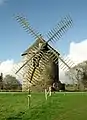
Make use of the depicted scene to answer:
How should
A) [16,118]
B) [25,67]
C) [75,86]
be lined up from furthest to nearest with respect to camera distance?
[75,86] → [25,67] → [16,118]

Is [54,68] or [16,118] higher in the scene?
[54,68]

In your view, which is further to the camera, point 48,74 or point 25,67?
point 48,74

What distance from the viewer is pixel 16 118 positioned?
16.9 m

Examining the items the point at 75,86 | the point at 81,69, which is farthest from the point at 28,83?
the point at 81,69

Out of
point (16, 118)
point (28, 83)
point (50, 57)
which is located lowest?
point (16, 118)

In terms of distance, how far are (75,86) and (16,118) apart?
76.8m

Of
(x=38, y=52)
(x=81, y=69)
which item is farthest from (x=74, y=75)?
(x=38, y=52)

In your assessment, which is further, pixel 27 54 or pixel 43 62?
pixel 27 54

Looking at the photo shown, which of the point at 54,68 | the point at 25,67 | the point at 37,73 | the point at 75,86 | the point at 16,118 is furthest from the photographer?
the point at 75,86

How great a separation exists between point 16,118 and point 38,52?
3887 cm

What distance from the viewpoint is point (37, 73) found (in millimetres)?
58188

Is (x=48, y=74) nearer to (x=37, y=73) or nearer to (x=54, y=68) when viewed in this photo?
(x=54, y=68)

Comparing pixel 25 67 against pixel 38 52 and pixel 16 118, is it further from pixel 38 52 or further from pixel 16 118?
pixel 16 118

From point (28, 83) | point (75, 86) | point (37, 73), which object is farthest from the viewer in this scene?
point (75, 86)
